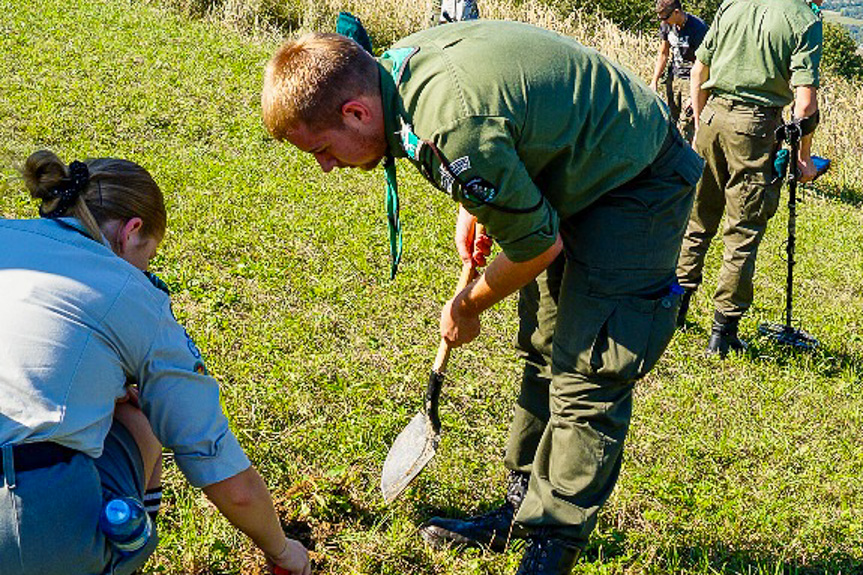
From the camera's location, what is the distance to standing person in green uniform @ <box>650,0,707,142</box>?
8984 mm

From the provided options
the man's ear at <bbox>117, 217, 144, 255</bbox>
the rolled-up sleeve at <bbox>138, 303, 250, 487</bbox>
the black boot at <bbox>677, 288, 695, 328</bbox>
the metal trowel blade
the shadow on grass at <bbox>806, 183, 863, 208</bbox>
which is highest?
the man's ear at <bbox>117, 217, 144, 255</bbox>

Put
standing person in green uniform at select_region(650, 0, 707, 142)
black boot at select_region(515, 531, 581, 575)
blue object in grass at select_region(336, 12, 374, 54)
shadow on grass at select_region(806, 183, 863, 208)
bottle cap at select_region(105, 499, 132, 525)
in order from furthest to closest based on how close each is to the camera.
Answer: shadow on grass at select_region(806, 183, 863, 208)
standing person in green uniform at select_region(650, 0, 707, 142)
black boot at select_region(515, 531, 581, 575)
blue object in grass at select_region(336, 12, 374, 54)
bottle cap at select_region(105, 499, 132, 525)

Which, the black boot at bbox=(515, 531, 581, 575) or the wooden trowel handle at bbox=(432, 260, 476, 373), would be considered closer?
the black boot at bbox=(515, 531, 581, 575)

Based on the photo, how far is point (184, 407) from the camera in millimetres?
2092

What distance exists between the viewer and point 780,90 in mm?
5297

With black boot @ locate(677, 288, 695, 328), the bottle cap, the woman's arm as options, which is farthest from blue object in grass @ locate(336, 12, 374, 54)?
black boot @ locate(677, 288, 695, 328)

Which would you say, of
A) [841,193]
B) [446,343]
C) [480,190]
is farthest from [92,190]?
[841,193]

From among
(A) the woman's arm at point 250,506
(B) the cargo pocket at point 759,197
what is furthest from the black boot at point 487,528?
(B) the cargo pocket at point 759,197

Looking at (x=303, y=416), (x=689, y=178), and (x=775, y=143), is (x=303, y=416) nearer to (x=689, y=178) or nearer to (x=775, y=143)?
(x=689, y=178)

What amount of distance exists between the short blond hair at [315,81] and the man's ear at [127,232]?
0.44 m

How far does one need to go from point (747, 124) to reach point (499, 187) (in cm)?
357

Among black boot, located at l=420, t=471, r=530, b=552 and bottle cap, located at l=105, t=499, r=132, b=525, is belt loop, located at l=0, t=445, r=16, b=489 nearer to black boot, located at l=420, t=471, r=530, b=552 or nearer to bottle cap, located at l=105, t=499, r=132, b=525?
bottle cap, located at l=105, t=499, r=132, b=525

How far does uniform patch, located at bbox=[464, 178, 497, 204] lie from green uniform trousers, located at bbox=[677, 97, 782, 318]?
3.30 meters

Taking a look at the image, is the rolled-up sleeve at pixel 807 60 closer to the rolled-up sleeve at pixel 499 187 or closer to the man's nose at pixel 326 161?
the rolled-up sleeve at pixel 499 187
